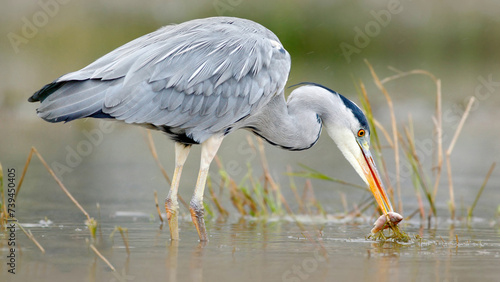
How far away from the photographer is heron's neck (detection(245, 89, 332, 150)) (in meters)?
6.39

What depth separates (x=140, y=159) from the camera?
34.9 ft

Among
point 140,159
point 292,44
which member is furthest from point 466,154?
point 292,44

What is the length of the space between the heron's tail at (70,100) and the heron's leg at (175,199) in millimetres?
870

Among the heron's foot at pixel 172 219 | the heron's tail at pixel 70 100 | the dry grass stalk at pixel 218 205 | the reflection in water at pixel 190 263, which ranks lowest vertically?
the reflection in water at pixel 190 263

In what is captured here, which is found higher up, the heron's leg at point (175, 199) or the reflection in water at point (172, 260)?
the heron's leg at point (175, 199)

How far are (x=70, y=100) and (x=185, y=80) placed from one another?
0.88 m

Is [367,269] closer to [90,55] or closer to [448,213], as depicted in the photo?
[448,213]

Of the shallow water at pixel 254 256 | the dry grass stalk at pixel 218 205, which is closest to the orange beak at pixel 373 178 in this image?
the shallow water at pixel 254 256

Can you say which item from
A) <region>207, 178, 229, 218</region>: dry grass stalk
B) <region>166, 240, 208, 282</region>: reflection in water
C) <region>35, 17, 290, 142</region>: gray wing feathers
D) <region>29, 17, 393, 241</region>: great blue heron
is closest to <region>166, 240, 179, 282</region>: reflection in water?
<region>166, 240, 208, 282</region>: reflection in water

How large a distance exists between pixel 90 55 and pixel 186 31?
9443 millimetres

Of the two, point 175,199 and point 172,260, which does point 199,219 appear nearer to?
point 175,199

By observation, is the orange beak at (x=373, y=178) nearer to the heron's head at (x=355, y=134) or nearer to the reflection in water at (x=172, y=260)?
the heron's head at (x=355, y=134)

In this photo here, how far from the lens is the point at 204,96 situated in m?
5.88

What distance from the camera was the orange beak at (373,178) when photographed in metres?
6.46
